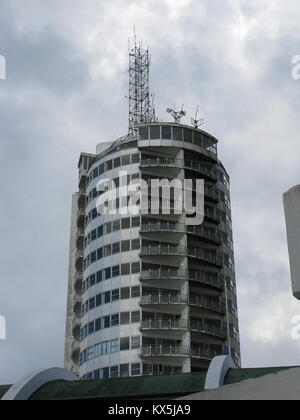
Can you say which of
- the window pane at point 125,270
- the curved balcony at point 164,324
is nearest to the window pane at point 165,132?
the window pane at point 125,270

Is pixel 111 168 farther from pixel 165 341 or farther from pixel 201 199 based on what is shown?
pixel 165 341

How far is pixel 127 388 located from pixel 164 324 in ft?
131

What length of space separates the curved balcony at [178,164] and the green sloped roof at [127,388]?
47780 millimetres

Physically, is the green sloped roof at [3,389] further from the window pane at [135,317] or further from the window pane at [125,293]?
the window pane at [125,293]

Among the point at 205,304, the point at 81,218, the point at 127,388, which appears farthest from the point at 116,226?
the point at 127,388

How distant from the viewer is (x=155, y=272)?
82.5 meters

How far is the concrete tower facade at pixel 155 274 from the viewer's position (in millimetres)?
79750

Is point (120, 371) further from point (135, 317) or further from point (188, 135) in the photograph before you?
point (188, 135)

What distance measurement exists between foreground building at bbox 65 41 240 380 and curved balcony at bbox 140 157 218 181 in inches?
5.2

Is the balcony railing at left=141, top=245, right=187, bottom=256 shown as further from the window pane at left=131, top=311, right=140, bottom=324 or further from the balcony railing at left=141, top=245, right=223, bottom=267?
the window pane at left=131, top=311, right=140, bottom=324

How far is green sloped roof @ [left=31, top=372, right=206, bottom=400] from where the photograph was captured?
129ft

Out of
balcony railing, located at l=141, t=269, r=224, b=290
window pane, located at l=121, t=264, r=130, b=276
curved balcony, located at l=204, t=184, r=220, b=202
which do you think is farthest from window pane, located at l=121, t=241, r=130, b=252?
curved balcony, located at l=204, t=184, r=220, b=202

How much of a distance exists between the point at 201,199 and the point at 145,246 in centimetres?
1053
